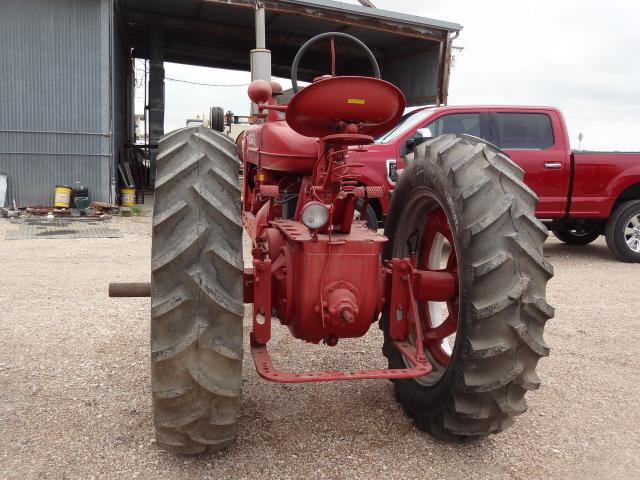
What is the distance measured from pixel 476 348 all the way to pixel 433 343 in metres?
0.76

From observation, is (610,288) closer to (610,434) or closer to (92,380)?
(610,434)

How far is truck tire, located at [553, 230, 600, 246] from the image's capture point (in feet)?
32.4

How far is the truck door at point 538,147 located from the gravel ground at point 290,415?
3.13 m

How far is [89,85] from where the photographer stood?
1338 cm

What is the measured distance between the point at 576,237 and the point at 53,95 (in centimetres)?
1161

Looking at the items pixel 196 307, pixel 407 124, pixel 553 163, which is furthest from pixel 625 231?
pixel 196 307

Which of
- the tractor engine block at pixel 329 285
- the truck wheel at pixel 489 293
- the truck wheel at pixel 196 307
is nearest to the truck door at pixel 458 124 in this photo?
the truck wheel at pixel 489 293

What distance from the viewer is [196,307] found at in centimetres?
227

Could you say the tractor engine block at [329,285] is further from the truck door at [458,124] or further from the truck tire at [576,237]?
the truck tire at [576,237]

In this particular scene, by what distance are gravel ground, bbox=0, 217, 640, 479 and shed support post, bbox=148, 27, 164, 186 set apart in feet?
52.4

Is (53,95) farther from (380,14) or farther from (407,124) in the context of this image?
(407,124)

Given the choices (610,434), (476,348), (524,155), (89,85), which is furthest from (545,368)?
(89,85)

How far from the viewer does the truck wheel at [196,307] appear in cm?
227

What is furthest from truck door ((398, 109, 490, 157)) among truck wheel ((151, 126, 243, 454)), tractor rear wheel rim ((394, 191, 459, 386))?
truck wheel ((151, 126, 243, 454))
